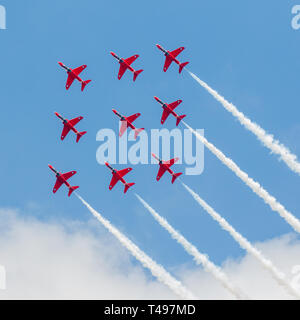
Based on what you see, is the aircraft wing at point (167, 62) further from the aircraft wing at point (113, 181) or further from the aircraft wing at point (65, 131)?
the aircraft wing at point (113, 181)

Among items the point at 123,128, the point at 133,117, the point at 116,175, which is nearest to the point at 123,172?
the point at 116,175

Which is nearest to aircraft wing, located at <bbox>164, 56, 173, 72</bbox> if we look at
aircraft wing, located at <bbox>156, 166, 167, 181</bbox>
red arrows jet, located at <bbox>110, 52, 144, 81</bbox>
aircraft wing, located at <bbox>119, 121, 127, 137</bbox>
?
red arrows jet, located at <bbox>110, 52, 144, 81</bbox>

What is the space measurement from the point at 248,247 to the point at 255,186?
1121cm

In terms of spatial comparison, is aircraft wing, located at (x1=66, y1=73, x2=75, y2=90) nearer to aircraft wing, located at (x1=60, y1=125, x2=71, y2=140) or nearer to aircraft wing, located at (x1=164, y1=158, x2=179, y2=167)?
aircraft wing, located at (x1=60, y1=125, x2=71, y2=140)

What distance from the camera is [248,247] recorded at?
476ft

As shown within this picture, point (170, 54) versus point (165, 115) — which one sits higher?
point (170, 54)

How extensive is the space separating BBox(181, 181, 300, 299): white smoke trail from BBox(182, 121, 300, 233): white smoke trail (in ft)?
25.2

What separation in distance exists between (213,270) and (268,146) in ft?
82.2

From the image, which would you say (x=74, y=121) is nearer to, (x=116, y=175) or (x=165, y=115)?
(x=116, y=175)

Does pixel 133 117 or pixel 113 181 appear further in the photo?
pixel 133 117

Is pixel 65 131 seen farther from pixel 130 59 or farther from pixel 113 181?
pixel 130 59
